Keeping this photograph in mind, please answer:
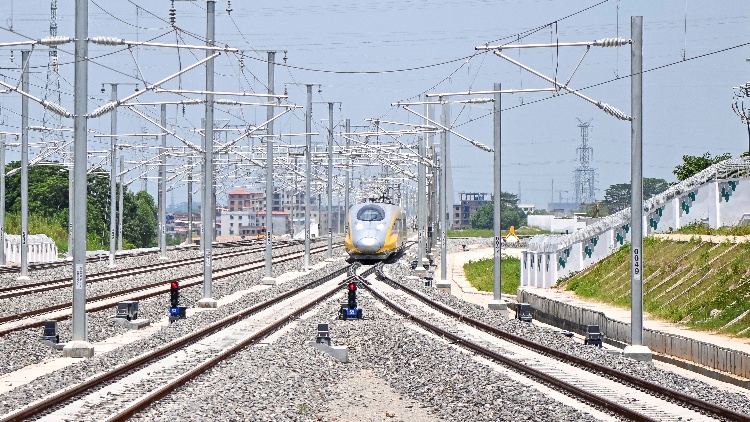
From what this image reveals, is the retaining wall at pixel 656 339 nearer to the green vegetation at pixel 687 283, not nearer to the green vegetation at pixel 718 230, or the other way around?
the green vegetation at pixel 687 283

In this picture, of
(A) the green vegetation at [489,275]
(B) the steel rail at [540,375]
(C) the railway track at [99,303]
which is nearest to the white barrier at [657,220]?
(A) the green vegetation at [489,275]

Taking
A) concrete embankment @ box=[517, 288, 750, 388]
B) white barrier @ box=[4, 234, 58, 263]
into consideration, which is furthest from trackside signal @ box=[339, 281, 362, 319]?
white barrier @ box=[4, 234, 58, 263]

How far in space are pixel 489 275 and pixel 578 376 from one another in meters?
41.8

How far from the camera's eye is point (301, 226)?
126125mm

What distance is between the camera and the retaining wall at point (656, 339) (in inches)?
966

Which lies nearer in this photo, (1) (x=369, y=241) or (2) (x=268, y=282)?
(2) (x=268, y=282)

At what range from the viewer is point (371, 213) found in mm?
63469

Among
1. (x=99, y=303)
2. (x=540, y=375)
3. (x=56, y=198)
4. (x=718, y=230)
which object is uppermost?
(x=56, y=198)

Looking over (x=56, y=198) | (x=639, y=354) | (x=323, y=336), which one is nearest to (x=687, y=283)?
(x=639, y=354)

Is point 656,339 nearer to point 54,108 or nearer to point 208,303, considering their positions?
point 208,303

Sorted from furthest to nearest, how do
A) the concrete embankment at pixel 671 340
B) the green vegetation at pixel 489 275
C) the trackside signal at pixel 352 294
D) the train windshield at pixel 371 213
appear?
the train windshield at pixel 371 213
the green vegetation at pixel 489 275
the trackside signal at pixel 352 294
the concrete embankment at pixel 671 340

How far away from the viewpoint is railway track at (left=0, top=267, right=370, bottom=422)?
1551cm

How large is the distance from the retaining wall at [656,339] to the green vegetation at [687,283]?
2380mm

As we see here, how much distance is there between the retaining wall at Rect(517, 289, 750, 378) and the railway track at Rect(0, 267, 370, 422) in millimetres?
8242
